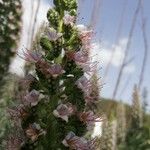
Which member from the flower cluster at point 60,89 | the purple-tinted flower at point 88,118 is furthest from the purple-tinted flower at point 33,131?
the purple-tinted flower at point 88,118

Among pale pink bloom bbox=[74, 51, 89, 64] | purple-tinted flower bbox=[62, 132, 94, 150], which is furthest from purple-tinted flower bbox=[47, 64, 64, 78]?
purple-tinted flower bbox=[62, 132, 94, 150]

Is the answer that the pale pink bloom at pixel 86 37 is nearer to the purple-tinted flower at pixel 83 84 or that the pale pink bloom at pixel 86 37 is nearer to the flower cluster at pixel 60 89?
the flower cluster at pixel 60 89

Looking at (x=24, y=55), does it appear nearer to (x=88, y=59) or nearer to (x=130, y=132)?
(x=88, y=59)

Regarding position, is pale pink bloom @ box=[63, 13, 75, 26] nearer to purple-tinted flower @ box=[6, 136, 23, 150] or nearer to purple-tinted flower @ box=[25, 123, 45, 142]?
purple-tinted flower @ box=[25, 123, 45, 142]

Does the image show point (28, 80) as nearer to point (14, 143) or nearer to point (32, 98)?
point (32, 98)

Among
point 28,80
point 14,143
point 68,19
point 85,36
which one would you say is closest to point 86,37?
point 85,36
